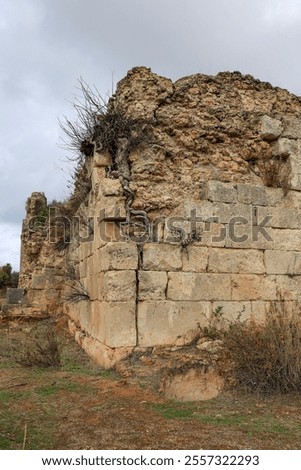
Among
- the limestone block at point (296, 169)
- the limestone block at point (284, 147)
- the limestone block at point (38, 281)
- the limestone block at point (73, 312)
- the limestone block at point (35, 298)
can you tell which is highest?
the limestone block at point (284, 147)

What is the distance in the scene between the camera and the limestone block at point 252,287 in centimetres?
623

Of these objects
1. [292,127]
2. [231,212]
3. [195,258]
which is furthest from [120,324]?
[292,127]

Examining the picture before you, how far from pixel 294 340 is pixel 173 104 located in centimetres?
376

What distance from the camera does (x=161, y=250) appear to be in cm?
595

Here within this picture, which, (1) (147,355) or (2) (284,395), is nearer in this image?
(2) (284,395)

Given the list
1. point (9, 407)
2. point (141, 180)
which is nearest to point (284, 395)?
point (9, 407)

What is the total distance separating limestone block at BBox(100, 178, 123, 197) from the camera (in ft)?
19.7

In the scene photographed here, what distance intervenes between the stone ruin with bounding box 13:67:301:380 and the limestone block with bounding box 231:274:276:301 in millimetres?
15

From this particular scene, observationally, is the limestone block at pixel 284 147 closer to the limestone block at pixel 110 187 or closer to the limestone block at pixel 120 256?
the limestone block at pixel 110 187

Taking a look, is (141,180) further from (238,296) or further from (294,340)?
(294,340)

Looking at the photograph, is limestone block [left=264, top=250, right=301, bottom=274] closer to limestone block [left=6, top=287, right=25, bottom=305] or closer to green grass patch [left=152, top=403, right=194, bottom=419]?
green grass patch [left=152, top=403, right=194, bottom=419]

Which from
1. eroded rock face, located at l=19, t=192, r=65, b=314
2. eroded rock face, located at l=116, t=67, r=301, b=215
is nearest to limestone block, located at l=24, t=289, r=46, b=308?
eroded rock face, located at l=19, t=192, r=65, b=314

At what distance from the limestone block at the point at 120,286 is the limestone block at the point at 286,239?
7.45ft

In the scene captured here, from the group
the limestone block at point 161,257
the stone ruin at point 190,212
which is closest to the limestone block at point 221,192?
the stone ruin at point 190,212
